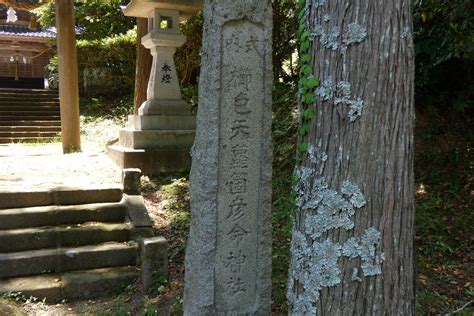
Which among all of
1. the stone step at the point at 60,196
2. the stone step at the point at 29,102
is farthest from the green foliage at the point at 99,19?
the stone step at the point at 60,196

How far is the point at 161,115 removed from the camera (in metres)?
7.36

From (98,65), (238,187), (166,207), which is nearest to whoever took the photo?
(238,187)

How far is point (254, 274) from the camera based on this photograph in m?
3.52

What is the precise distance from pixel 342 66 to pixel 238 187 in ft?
5.84

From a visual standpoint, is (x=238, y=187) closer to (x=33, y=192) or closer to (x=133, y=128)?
(x=33, y=192)

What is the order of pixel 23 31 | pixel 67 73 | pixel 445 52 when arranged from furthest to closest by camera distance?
pixel 23 31 < pixel 67 73 < pixel 445 52

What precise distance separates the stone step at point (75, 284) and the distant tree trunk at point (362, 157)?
125 inches

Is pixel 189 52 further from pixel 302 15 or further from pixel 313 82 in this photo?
pixel 313 82

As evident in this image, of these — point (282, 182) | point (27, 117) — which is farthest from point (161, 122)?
point (27, 117)

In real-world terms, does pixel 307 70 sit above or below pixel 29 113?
above

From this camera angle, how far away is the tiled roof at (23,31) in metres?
19.5

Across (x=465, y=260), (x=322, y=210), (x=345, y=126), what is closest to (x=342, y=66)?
(x=345, y=126)

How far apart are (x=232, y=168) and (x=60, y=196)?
2.80m

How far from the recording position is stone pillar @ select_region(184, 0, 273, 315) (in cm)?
319
